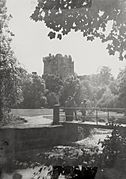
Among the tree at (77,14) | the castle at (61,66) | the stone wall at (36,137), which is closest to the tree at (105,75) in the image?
the castle at (61,66)

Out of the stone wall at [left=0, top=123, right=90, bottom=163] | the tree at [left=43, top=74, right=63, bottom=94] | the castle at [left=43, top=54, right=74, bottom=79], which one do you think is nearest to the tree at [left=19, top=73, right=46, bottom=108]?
the tree at [left=43, top=74, right=63, bottom=94]

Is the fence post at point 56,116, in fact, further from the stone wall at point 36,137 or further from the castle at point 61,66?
the castle at point 61,66

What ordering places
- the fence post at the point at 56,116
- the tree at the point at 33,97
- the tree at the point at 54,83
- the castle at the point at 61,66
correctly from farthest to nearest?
the castle at the point at 61,66 < the tree at the point at 54,83 < the tree at the point at 33,97 < the fence post at the point at 56,116

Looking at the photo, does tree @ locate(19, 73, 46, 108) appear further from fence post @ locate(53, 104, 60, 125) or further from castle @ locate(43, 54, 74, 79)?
fence post @ locate(53, 104, 60, 125)

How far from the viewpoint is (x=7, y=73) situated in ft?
62.8

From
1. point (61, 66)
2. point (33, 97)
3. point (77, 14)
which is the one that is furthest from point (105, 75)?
point (77, 14)

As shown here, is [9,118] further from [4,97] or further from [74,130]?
[74,130]

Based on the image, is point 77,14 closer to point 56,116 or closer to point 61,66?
point 56,116

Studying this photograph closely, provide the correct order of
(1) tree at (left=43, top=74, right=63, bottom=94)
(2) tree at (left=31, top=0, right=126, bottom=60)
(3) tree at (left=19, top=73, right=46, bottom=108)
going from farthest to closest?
(1) tree at (left=43, top=74, right=63, bottom=94) < (3) tree at (left=19, top=73, right=46, bottom=108) < (2) tree at (left=31, top=0, right=126, bottom=60)

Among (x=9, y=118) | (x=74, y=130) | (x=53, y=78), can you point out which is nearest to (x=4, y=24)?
(x=9, y=118)

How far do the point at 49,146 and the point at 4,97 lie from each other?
513cm

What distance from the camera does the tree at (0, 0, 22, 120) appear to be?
1903 centimetres

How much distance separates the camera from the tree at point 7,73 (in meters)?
19.0

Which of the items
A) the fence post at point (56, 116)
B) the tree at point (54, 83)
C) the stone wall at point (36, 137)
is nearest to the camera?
the stone wall at point (36, 137)
